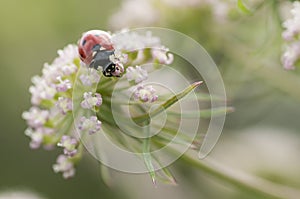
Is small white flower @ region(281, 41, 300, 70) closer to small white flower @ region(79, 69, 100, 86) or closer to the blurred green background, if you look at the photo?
the blurred green background

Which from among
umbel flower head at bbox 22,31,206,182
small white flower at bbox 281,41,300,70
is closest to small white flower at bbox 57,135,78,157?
umbel flower head at bbox 22,31,206,182

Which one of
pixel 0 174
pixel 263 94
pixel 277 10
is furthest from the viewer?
pixel 0 174

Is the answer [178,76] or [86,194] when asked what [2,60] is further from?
[178,76]

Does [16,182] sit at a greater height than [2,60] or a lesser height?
lesser

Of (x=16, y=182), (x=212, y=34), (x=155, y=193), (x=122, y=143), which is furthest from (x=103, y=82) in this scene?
(x=16, y=182)

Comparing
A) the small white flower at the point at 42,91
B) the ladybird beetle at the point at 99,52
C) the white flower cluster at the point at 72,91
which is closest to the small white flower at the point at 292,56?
the white flower cluster at the point at 72,91

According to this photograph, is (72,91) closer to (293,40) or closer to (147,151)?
(147,151)
